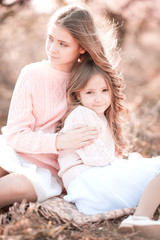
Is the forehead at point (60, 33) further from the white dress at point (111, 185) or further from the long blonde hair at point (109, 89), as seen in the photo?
the white dress at point (111, 185)

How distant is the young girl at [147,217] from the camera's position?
6.37 ft

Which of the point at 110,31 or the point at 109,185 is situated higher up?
the point at 110,31

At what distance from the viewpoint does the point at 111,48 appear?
279 centimetres

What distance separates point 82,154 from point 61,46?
75 cm

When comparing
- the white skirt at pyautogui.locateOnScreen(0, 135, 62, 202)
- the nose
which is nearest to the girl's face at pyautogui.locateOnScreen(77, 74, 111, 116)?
the nose

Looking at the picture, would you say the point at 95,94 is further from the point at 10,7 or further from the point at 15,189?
the point at 10,7

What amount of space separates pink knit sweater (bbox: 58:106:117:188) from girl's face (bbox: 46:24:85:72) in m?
0.37

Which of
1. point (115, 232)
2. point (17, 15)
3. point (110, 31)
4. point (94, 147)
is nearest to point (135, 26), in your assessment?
point (17, 15)

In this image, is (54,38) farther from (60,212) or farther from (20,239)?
(20,239)

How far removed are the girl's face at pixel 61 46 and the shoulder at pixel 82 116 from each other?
14.5 inches

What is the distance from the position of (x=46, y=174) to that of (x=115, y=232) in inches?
29.9

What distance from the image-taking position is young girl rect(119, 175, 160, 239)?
1942mm

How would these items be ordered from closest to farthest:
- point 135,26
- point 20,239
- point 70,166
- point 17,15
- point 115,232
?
point 20,239, point 115,232, point 70,166, point 17,15, point 135,26

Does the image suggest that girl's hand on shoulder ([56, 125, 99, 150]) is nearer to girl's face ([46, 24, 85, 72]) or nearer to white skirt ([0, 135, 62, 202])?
white skirt ([0, 135, 62, 202])
